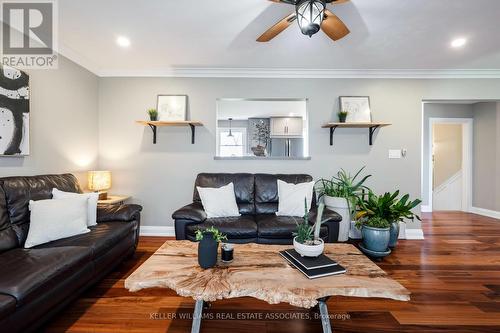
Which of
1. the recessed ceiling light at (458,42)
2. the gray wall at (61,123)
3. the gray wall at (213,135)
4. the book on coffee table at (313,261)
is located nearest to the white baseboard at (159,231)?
the gray wall at (213,135)

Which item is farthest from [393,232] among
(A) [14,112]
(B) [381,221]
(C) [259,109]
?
(A) [14,112]

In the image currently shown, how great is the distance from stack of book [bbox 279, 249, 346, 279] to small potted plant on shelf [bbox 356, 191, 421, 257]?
4.83 feet

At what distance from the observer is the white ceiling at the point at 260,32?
6.58 ft

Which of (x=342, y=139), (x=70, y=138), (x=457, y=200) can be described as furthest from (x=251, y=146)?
(x=457, y=200)

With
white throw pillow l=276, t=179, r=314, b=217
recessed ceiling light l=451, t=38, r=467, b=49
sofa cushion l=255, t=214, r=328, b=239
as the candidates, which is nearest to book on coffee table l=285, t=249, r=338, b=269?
sofa cushion l=255, t=214, r=328, b=239

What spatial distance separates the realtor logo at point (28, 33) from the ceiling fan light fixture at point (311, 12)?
2.14 metres

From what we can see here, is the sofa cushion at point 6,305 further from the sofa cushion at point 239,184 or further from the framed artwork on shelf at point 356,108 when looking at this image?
the framed artwork on shelf at point 356,108

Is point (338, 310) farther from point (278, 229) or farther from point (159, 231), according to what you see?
point (159, 231)

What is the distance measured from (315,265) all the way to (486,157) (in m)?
5.66

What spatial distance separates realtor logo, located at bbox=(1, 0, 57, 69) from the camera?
2.06 m

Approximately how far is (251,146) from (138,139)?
2.41 m

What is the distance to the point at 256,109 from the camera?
4.71m

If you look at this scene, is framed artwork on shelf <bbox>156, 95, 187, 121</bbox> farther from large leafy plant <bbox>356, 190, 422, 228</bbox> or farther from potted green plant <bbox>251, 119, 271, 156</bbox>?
large leafy plant <bbox>356, 190, 422, 228</bbox>

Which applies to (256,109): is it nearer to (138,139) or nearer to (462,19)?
(138,139)
